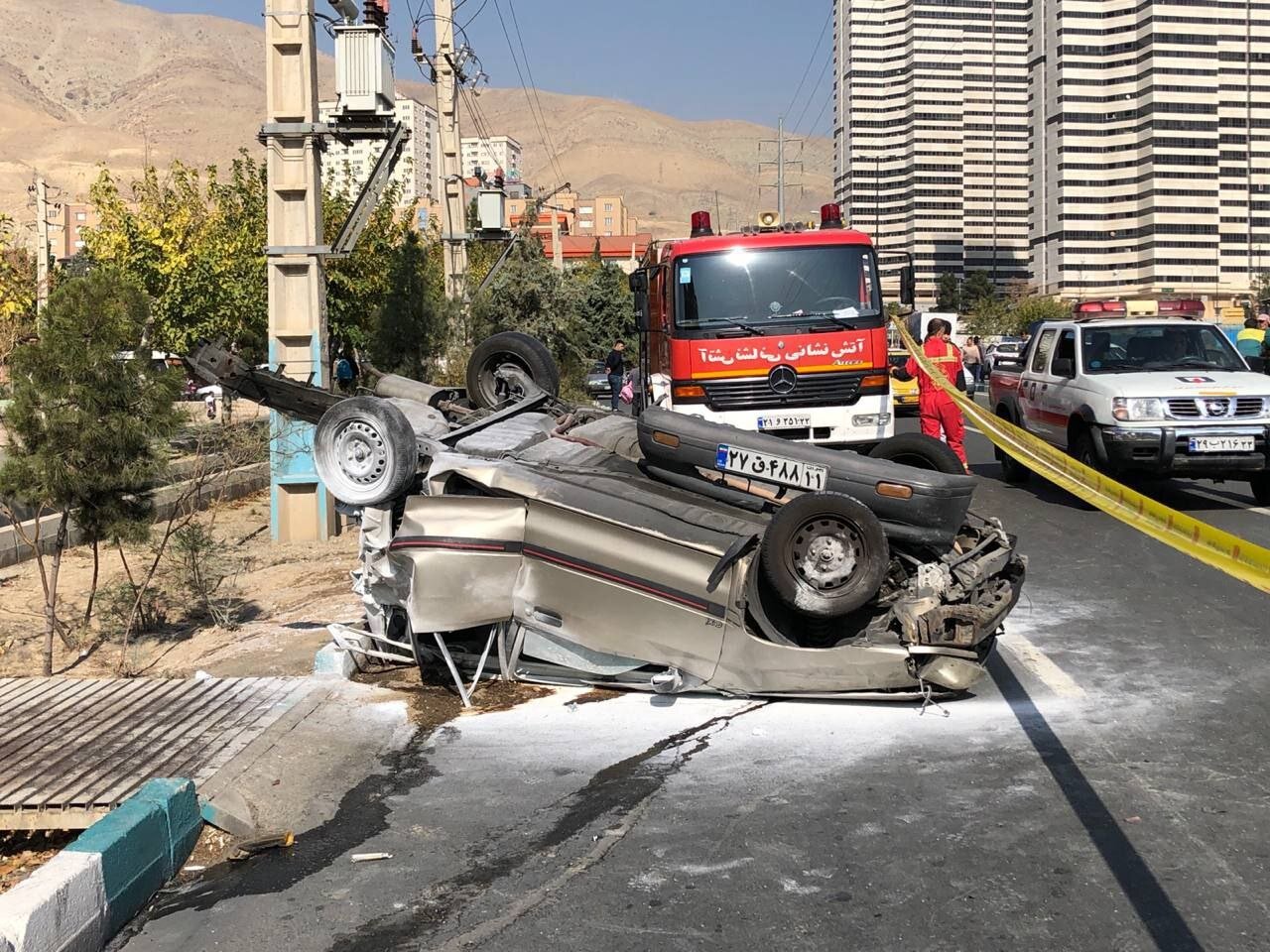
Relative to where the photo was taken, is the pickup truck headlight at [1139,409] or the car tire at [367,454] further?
the pickup truck headlight at [1139,409]

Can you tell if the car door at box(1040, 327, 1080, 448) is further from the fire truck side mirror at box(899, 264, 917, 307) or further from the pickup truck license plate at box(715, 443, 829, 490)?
the pickup truck license plate at box(715, 443, 829, 490)

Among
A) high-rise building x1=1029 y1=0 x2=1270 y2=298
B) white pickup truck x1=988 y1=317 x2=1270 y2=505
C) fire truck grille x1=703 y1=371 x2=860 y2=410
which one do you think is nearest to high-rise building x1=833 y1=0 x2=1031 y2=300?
high-rise building x1=1029 y1=0 x2=1270 y2=298

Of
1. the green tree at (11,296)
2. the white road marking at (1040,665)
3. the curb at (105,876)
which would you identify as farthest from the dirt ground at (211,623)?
the green tree at (11,296)

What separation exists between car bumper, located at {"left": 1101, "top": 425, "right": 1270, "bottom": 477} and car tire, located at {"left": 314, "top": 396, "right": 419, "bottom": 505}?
23.7 ft

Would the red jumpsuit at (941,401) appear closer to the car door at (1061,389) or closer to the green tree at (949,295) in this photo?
the car door at (1061,389)

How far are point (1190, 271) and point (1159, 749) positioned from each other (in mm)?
161818

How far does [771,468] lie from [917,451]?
2.17 meters

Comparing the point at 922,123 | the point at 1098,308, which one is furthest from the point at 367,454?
the point at 922,123

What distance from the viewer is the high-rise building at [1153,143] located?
5709 inches

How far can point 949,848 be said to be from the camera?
4348 mm

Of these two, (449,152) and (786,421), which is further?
(449,152)

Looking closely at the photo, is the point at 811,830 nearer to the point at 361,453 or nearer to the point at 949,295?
the point at 361,453

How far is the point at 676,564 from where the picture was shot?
238 inches

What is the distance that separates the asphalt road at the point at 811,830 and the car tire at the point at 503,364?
313cm
